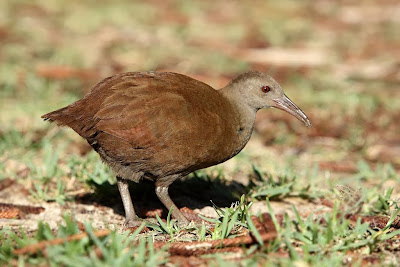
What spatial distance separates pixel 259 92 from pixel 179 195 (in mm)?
1213

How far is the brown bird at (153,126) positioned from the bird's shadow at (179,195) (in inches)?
19.5

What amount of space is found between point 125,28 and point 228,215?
8377 mm

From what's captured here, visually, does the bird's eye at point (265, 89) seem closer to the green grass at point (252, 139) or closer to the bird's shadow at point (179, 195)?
the green grass at point (252, 139)

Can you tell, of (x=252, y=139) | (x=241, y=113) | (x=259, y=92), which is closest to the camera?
(x=241, y=113)

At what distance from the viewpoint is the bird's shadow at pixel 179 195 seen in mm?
5066

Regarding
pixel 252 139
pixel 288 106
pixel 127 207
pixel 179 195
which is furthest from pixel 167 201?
pixel 252 139

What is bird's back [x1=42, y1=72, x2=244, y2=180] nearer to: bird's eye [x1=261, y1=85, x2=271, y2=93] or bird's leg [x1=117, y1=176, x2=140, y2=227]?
bird's leg [x1=117, y1=176, x2=140, y2=227]

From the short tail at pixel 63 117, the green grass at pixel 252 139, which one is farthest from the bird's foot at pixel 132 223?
the short tail at pixel 63 117

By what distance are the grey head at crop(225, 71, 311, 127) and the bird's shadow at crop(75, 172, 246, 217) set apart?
0.85 metres

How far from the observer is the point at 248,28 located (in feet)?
40.9

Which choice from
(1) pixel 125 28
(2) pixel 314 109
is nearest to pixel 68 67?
(1) pixel 125 28

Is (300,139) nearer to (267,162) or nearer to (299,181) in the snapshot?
(267,162)

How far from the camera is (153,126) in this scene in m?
4.17

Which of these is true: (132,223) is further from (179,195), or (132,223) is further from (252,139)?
(252,139)
